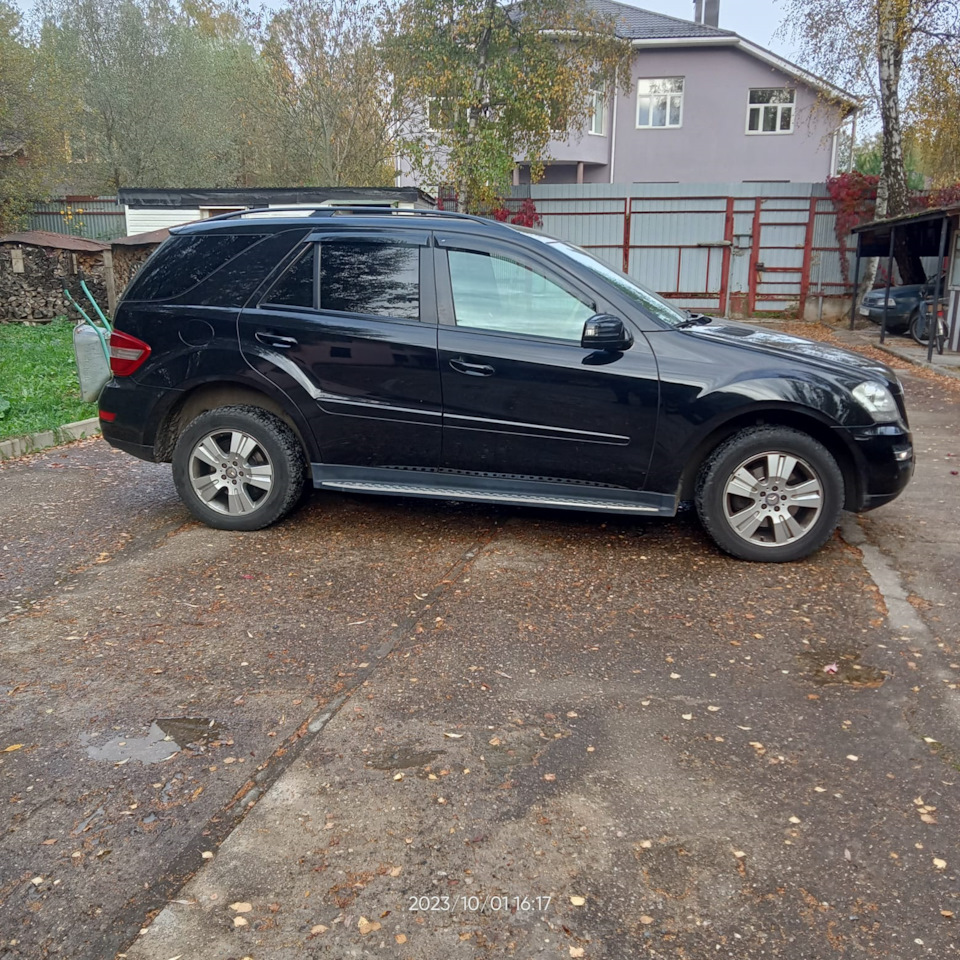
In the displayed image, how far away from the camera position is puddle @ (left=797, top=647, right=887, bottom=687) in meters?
3.77

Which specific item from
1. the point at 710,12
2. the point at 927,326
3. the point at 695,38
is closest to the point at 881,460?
the point at 927,326

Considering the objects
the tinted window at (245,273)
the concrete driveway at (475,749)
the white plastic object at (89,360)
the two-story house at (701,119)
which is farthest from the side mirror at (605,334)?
the two-story house at (701,119)

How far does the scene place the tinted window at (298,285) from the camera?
212 inches

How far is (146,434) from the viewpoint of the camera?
5648mm

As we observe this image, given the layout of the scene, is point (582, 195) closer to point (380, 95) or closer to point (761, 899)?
point (380, 95)

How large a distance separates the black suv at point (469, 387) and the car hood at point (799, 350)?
26mm

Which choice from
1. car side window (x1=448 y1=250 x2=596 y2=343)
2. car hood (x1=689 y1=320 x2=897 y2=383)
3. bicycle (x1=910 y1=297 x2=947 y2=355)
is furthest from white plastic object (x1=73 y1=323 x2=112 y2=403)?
bicycle (x1=910 y1=297 x2=947 y2=355)

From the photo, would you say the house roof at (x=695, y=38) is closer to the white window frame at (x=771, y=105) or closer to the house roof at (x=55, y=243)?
the white window frame at (x=771, y=105)

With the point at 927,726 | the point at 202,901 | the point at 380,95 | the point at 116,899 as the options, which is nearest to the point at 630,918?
the point at 202,901

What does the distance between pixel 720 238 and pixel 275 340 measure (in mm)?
17473

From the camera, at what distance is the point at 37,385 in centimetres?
1039

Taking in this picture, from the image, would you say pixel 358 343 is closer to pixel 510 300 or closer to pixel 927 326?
pixel 510 300

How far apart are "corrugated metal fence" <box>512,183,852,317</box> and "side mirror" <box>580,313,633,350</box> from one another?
16139 mm

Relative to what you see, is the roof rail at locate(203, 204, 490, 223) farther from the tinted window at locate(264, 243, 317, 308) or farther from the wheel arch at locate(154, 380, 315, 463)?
the wheel arch at locate(154, 380, 315, 463)
